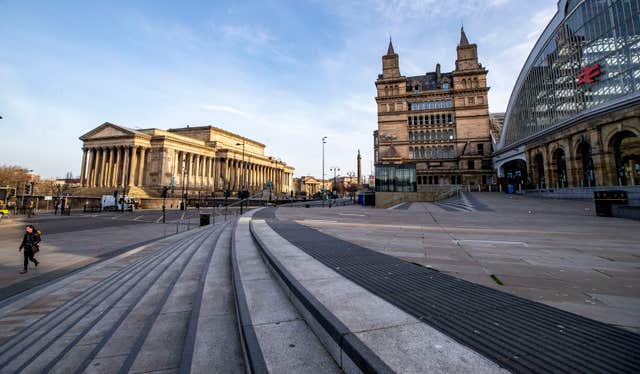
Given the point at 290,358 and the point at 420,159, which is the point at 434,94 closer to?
the point at 420,159

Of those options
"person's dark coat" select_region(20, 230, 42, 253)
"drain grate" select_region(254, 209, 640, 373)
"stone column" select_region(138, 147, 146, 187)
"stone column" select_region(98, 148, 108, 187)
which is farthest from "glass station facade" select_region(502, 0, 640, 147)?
"stone column" select_region(98, 148, 108, 187)

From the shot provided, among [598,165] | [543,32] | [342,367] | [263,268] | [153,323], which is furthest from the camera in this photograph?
[543,32]

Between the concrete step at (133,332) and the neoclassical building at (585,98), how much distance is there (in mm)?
35297

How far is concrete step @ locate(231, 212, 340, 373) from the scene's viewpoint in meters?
2.01

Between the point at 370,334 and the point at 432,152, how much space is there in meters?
60.8

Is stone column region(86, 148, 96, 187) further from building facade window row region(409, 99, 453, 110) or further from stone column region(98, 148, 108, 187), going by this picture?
building facade window row region(409, 99, 453, 110)

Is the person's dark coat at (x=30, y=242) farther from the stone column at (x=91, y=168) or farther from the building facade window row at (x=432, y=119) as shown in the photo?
the stone column at (x=91, y=168)

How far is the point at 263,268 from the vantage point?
4992mm

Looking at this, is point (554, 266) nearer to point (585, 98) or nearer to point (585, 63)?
point (585, 98)

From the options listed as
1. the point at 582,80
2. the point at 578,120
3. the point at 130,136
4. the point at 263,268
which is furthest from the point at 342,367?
the point at 130,136

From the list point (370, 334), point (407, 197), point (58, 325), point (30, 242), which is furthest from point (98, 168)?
point (370, 334)

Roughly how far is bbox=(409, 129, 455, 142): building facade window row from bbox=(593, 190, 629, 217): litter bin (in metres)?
43.3

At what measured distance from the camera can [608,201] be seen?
49.8ft

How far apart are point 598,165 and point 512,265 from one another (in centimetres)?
3141
